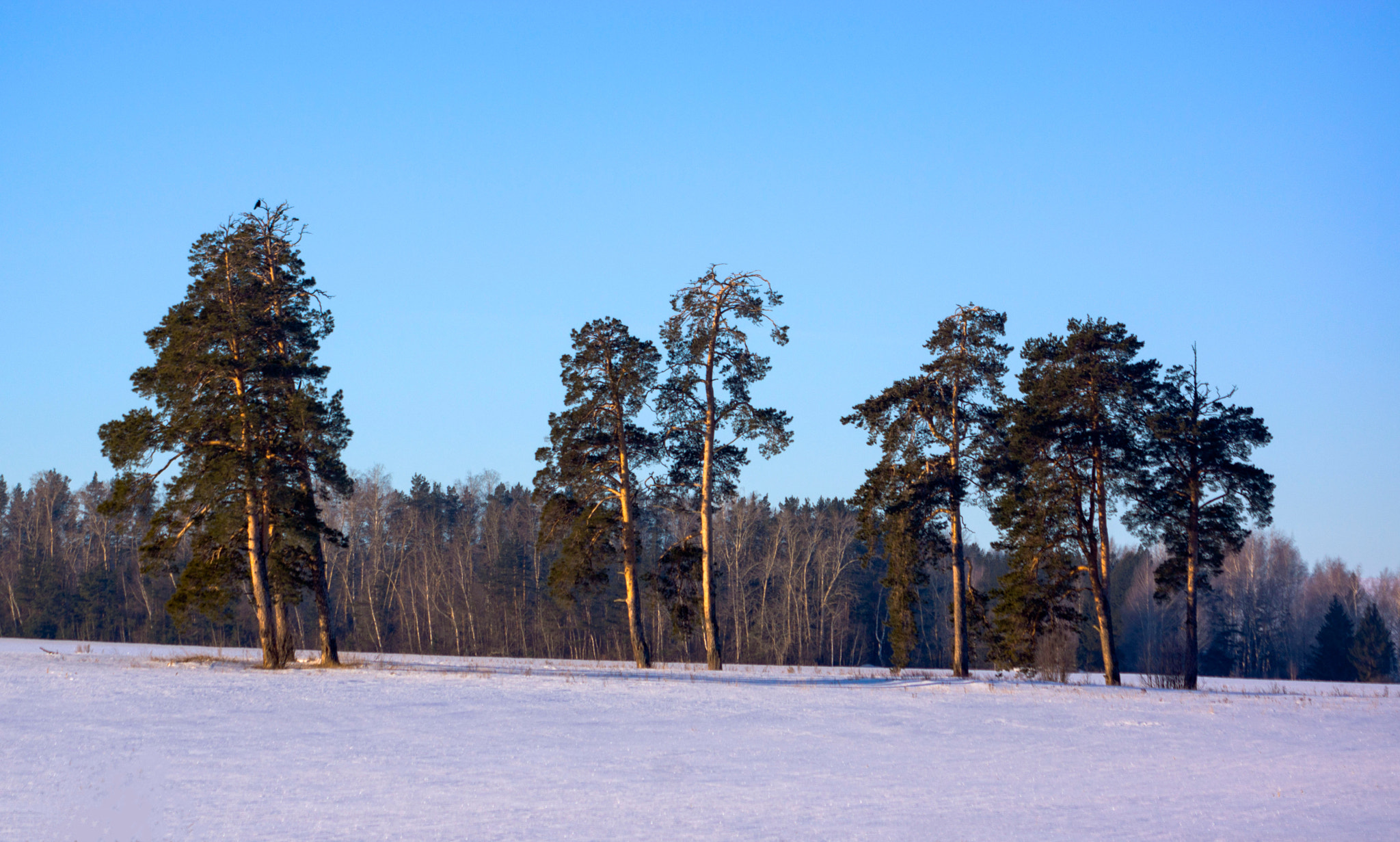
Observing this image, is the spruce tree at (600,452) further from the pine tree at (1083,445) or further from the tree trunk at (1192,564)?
the tree trunk at (1192,564)

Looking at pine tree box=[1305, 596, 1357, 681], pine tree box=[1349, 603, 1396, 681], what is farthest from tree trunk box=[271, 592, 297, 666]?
pine tree box=[1305, 596, 1357, 681]

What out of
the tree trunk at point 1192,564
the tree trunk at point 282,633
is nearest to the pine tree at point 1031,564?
the tree trunk at point 1192,564

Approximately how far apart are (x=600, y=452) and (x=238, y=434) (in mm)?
11182

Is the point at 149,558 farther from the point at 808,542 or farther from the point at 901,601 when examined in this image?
the point at 808,542

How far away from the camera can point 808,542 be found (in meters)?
81.5

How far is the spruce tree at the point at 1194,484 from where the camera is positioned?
→ 3494cm

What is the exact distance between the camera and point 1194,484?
3553 centimetres

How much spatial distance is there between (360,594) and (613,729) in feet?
230

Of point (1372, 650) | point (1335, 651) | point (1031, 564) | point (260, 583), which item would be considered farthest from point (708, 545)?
point (1372, 650)

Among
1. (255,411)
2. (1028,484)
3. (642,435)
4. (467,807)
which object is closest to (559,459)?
(642,435)

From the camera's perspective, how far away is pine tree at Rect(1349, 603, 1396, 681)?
2608 inches

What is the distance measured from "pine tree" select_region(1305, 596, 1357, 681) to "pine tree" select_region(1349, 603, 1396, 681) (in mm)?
622

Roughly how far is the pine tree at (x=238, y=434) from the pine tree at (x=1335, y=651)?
6585 cm

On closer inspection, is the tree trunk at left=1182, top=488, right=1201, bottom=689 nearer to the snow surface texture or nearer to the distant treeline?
the snow surface texture
